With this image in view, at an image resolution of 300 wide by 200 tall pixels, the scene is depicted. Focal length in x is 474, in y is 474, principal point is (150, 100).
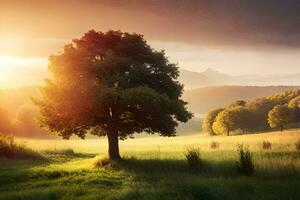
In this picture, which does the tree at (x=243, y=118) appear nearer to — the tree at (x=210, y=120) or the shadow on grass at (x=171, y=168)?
the tree at (x=210, y=120)

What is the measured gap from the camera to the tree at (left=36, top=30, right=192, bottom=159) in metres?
26.0

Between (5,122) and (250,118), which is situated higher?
(5,122)

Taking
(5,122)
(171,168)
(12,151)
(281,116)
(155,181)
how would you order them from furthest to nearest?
(5,122) → (281,116) → (12,151) → (171,168) → (155,181)

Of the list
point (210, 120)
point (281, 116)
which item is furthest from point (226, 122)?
point (210, 120)

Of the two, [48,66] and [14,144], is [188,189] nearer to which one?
[48,66]

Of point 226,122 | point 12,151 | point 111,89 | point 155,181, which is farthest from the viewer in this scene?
point 226,122

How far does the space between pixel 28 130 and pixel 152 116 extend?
93.9 m

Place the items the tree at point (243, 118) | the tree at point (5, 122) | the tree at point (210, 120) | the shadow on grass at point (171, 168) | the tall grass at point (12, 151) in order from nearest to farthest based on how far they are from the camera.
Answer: the shadow on grass at point (171, 168) < the tall grass at point (12, 151) < the tree at point (5, 122) < the tree at point (243, 118) < the tree at point (210, 120)

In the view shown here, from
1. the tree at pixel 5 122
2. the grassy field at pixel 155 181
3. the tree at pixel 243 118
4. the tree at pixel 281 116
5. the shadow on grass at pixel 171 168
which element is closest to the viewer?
the grassy field at pixel 155 181

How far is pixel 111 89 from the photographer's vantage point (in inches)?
993

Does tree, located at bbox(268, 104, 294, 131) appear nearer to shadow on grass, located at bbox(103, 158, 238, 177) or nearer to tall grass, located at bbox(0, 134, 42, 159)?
tall grass, located at bbox(0, 134, 42, 159)

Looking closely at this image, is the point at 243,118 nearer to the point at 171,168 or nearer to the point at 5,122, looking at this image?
the point at 5,122

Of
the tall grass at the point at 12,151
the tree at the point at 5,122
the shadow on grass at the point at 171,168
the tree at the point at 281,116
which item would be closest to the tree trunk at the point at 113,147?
the shadow on grass at the point at 171,168

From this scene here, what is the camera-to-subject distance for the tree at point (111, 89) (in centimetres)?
2597
